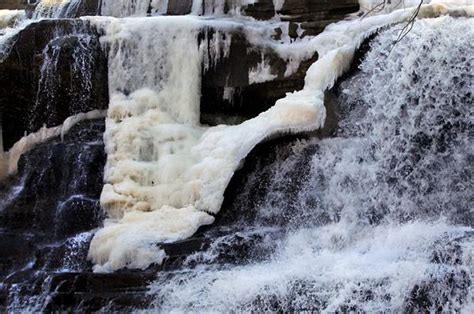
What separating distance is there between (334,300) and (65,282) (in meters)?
2.84

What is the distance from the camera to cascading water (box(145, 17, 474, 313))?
560 centimetres

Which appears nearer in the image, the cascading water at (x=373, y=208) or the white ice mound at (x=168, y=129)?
the cascading water at (x=373, y=208)

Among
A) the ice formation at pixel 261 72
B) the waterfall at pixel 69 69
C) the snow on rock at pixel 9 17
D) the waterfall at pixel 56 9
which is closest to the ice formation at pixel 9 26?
the snow on rock at pixel 9 17

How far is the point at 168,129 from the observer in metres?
10.1

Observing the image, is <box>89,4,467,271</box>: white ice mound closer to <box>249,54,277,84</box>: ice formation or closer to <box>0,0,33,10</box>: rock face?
<box>249,54,277,84</box>: ice formation

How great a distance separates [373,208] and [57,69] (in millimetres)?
5746

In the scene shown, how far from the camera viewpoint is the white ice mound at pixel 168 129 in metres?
8.20

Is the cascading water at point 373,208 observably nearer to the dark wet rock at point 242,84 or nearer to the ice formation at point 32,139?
the dark wet rock at point 242,84

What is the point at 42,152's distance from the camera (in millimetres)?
10375

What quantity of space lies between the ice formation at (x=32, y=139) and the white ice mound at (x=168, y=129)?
0.67 meters

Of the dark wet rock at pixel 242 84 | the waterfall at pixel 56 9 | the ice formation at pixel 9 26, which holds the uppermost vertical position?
the waterfall at pixel 56 9

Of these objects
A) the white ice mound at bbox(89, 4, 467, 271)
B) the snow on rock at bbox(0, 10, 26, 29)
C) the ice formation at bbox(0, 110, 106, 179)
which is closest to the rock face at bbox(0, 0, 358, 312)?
the ice formation at bbox(0, 110, 106, 179)

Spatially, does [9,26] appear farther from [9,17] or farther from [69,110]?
[69,110]

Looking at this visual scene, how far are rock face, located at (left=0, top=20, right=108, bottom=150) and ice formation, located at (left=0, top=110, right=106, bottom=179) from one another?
10 centimetres
